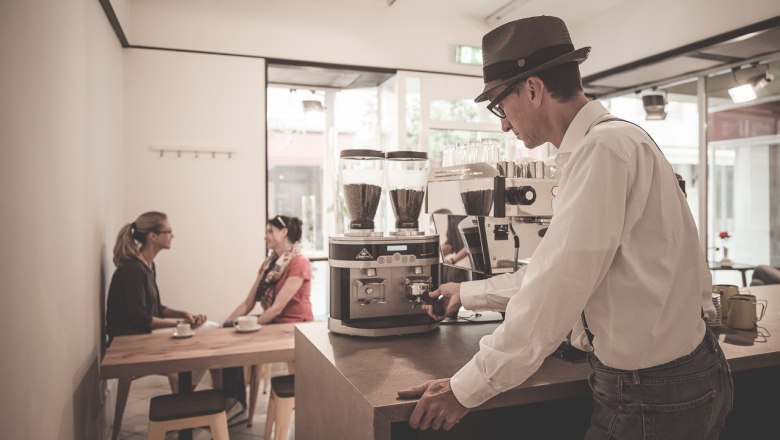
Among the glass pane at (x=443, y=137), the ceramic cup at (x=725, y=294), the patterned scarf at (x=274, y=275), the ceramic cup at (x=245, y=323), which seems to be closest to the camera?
the ceramic cup at (x=725, y=294)

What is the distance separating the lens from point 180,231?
480cm

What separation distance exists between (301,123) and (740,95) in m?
4.65

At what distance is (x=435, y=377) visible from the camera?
138 cm

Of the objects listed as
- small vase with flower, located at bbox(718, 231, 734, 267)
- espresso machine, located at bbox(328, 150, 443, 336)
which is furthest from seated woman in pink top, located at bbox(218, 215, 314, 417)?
small vase with flower, located at bbox(718, 231, 734, 267)

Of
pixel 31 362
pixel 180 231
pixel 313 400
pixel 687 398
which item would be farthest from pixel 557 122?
pixel 180 231

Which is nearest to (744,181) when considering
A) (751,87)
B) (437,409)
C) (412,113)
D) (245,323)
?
(751,87)

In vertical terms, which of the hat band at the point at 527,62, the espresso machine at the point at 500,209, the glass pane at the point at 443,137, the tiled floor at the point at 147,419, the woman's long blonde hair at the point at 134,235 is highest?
the glass pane at the point at 443,137

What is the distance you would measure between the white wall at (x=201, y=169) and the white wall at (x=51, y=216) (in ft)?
3.55

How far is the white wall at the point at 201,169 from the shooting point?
184 inches

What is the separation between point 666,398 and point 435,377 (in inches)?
20.2

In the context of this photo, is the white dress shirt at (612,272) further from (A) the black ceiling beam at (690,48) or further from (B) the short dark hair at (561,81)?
(A) the black ceiling beam at (690,48)

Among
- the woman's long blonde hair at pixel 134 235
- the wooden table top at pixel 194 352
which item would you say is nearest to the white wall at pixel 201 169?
the woman's long blonde hair at pixel 134 235

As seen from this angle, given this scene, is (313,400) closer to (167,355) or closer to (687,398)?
(687,398)

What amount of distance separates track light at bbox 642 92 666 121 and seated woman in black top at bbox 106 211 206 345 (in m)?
4.50
